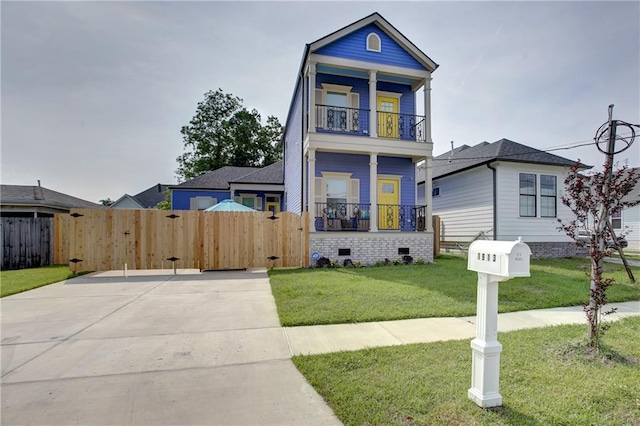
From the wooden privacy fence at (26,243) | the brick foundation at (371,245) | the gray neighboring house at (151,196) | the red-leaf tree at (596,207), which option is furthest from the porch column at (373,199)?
the gray neighboring house at (151,196)

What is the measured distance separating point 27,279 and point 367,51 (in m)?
13.0

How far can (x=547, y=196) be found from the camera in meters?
13.0

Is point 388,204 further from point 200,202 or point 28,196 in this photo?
point 28,196

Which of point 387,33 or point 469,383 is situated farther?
point 387,33

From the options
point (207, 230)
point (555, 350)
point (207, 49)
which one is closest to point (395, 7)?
point (207, 49)

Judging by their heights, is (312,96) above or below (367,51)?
below

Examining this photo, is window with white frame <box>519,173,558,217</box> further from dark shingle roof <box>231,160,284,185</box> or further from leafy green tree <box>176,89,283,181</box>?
leafy green tree <box>176,89,283,181</box>

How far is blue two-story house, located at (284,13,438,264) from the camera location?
1053 cm

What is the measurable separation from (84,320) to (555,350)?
21.5 feet

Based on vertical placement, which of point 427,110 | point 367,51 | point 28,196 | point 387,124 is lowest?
point 28,196

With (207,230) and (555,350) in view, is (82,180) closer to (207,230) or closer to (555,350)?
(207,230)

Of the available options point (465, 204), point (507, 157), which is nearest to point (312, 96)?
point (507, 157)

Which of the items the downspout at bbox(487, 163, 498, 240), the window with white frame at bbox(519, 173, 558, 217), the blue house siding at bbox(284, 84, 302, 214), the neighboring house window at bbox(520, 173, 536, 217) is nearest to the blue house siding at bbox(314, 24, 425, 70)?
the blue house siding at bbox(284, 84, 302, 214)

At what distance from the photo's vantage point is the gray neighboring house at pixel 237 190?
17438 millimetres
